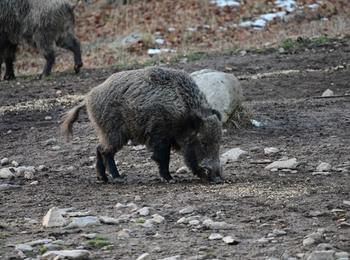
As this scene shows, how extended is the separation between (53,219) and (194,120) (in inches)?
77.3

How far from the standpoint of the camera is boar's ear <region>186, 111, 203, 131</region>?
24.2ft

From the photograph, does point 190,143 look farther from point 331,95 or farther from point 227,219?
point 331,95

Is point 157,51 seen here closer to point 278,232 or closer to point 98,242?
point 278,232

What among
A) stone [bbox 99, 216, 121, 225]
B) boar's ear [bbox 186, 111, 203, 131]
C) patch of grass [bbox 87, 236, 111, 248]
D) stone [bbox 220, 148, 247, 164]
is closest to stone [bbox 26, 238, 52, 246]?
patch of grass [bbox 87, 236, 111, 248]

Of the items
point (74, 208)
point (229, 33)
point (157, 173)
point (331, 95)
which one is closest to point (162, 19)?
point (229, 33)

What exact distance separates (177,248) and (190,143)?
A: 241cm

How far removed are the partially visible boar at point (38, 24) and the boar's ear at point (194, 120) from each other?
726 cm

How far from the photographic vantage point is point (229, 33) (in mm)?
19453

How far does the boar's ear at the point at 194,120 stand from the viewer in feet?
24.2

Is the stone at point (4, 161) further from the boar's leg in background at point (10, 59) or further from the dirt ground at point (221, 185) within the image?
the boar's leg in background at point (10, 59)

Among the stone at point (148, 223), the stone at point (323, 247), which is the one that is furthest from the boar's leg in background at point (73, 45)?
the stone at point (323, 247)

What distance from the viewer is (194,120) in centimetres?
738

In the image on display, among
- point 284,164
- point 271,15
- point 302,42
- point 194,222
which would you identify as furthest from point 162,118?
point 271,15

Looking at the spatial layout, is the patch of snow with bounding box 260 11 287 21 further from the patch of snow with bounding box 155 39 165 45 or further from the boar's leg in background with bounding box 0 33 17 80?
the boar's leg in background with bounding box 0 33 17 80
